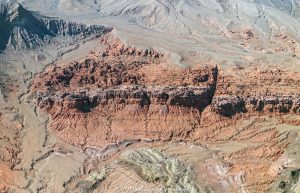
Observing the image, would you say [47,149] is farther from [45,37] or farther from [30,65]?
[45,37]

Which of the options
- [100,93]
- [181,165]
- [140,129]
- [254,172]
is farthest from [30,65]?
[254,172]

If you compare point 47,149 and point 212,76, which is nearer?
point 47,149

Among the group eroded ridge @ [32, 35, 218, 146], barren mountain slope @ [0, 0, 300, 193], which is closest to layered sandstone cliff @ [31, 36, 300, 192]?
eroded ridge @ [32, 35, 218, 146]

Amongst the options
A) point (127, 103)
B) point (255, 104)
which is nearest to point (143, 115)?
point (127, 103)

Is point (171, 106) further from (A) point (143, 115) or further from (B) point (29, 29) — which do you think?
(B) point (29, 29)

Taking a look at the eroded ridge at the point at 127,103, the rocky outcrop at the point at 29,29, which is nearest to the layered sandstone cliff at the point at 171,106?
the eroded ridge at the point at 127,103

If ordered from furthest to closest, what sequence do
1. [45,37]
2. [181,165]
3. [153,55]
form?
[45,37]
[153,55]
[181,165]

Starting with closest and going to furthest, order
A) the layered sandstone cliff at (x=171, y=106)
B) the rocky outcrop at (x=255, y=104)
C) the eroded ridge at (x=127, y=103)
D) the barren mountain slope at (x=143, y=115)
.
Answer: the barren mountain slope at (x=143, y=115), the layered sandstone cliff at (x=171, y=106), the rocky outcrop at (x=255, y=104), the eroded ridge at (x=127, y=103)

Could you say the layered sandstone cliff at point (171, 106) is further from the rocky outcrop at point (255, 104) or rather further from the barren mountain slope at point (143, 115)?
the barren mountain slope at point (143, 115)
